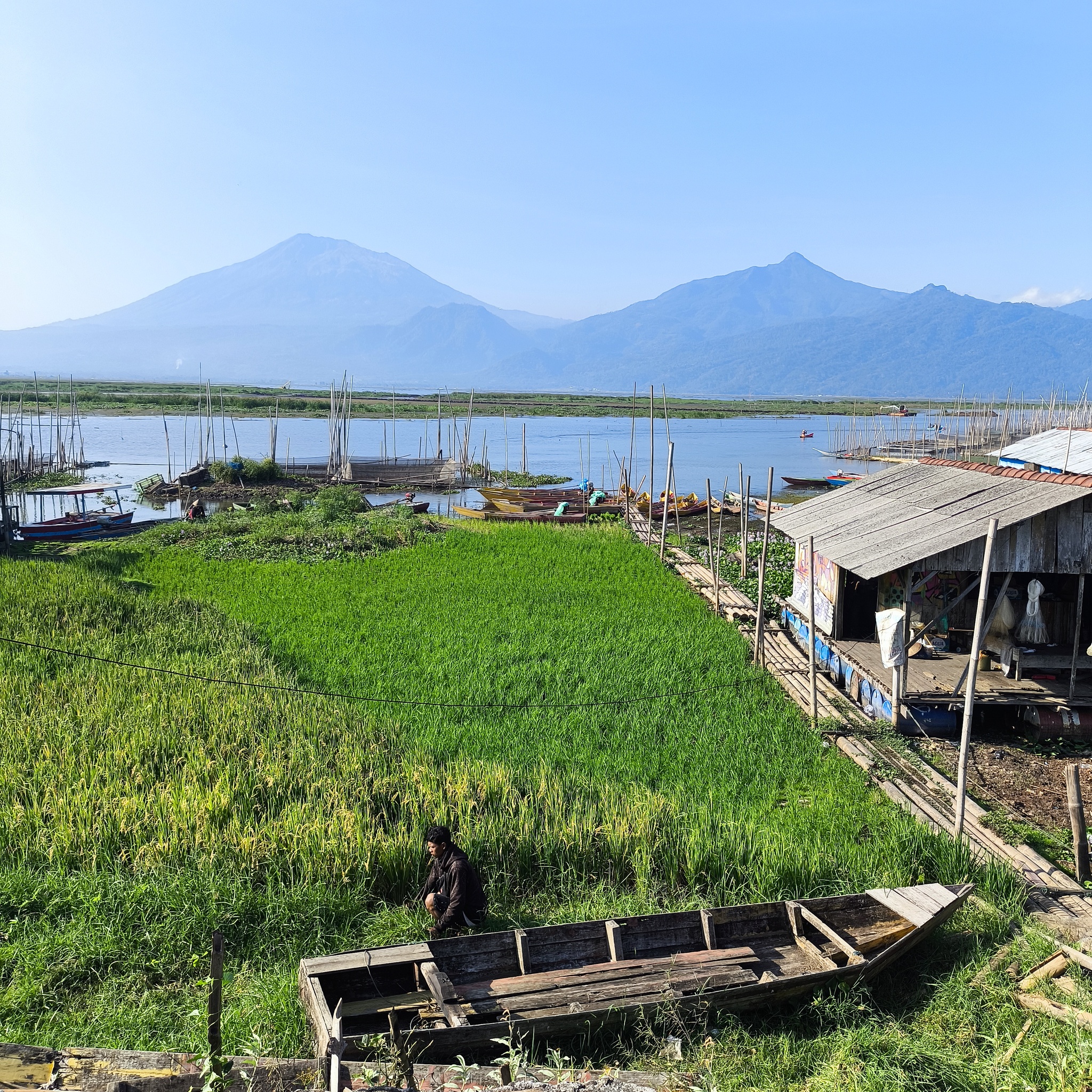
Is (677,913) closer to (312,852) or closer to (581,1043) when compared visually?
(581,1043)

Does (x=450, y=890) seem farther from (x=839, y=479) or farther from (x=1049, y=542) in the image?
(x=839, y=479)

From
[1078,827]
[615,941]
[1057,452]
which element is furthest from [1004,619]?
[1057,452]

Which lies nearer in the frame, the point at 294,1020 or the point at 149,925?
the point at 294,1020

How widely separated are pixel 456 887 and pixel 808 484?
106ft

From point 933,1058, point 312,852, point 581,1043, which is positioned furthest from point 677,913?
point 312,852

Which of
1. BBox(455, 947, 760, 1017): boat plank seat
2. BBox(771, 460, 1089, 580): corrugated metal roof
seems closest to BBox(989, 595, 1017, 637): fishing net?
BBox(771, 460, 1089, 580): corrugated metal roof

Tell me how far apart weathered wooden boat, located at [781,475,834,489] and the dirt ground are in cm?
2635

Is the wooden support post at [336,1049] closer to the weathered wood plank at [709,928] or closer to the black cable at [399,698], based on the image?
the weathered wood plank at [709,928]

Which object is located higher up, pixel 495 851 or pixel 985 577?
pixel 985 577

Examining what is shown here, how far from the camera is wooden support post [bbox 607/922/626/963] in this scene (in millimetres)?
5332

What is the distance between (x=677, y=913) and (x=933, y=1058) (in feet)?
5.21

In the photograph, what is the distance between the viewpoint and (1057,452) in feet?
53.0

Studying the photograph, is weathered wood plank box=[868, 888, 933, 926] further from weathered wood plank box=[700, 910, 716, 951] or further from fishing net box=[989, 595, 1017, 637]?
fishing net box=[989, 595, 1017, 637]

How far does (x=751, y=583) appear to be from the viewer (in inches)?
664
